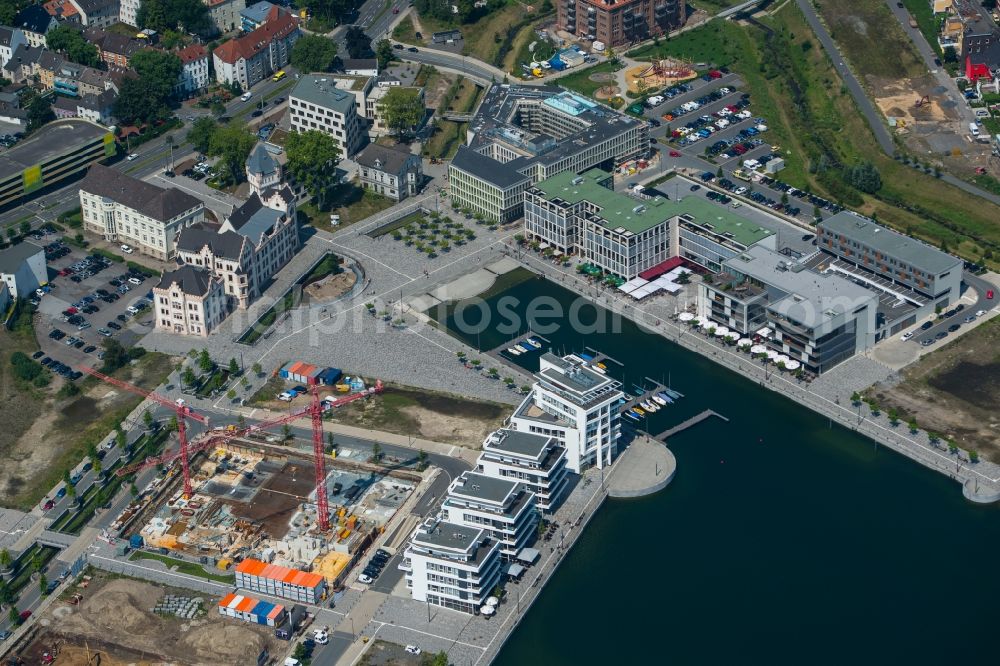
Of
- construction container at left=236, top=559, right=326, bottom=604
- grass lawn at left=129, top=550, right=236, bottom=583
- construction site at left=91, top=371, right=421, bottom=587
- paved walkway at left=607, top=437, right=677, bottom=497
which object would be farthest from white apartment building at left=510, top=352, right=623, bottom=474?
grass lawn at left=129, top=550, right=236, bottom=583

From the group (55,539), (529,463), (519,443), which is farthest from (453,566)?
(55,539)

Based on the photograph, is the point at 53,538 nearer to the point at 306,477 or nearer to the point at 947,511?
the point at 306,477

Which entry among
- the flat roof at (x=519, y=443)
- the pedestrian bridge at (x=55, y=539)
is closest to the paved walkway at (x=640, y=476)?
A: the flat roof at (x=519, y=443)

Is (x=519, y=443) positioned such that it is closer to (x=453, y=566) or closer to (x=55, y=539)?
(x=453, y=566)

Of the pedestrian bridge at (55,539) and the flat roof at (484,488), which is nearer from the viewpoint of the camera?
the flat roof at (484,488)

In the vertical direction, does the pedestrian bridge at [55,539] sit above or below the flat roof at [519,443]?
below

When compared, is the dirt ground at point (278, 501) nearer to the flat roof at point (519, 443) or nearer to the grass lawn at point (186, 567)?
the grass lawn at point (186, 567)
